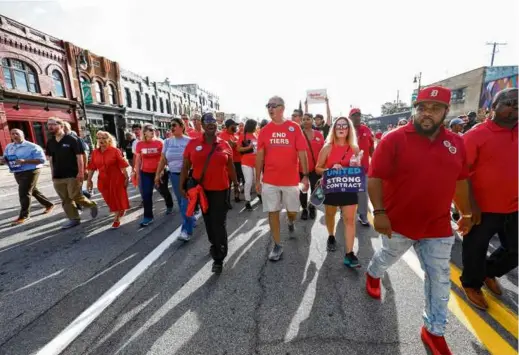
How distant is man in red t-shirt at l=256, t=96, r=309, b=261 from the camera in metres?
3.48

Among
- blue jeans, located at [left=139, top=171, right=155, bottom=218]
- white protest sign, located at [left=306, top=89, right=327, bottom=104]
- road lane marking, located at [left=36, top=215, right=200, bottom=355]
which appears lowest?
road lane marking, located at [left=36, top=215, right=200, bottom=355]

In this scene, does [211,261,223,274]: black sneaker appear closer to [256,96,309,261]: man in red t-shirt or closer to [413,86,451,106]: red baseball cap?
[256,96,309,261]: man in red t-shirt

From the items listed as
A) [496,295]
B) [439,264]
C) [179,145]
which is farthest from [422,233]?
[179,145]

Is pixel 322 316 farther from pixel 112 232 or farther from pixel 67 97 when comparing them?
pixel 67 97

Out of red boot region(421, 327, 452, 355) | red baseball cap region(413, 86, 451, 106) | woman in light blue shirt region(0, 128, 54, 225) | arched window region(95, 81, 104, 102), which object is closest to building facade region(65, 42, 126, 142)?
arched window region(95, 81, 104, 102)

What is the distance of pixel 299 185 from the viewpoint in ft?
12.3

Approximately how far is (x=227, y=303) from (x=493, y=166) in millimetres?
2790

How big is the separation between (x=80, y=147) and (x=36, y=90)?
66.6ft

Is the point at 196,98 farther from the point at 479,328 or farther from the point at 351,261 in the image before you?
the point at 479,328

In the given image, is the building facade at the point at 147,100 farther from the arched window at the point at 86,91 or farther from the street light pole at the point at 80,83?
the street light pole at the point at 80,83

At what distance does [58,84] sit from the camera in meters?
21.5

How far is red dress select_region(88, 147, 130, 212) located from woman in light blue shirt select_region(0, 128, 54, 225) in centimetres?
147

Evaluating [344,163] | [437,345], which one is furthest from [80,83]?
[437,345]

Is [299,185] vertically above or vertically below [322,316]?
above
